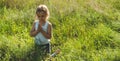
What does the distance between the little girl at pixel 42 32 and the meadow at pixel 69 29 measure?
0.16 metres

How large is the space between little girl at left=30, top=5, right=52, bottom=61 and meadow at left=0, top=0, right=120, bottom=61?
16 centimetres

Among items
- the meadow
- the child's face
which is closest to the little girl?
the child's face

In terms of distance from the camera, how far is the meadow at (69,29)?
538 cm

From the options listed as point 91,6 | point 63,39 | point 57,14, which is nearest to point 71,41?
point 63,39

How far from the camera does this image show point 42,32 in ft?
17.3

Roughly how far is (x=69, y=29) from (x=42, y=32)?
3.65 feet

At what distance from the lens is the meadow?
5375mm

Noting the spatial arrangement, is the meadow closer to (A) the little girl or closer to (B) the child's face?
(A) the little girl

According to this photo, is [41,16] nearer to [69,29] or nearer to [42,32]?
[42,32]

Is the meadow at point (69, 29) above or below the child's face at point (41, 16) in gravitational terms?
below

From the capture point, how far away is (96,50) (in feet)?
18.9

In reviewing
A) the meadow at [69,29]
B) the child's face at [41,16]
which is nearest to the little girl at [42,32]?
the child's face at [41,16]

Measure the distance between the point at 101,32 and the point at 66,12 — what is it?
1.00 meters

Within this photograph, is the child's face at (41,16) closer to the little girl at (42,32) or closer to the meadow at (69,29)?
the little girl at (42,32)
